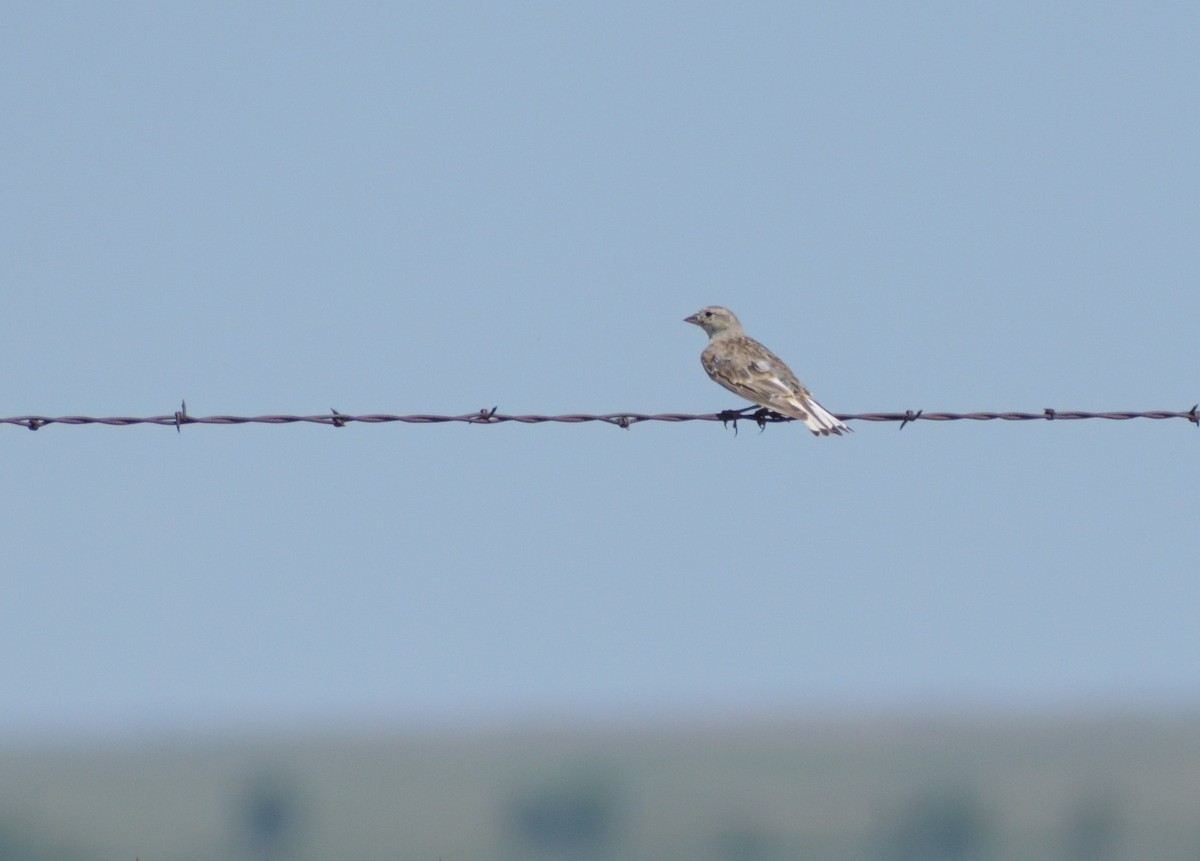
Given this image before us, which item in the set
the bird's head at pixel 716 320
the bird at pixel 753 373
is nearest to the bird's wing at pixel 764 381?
the bird at pixel 753 373

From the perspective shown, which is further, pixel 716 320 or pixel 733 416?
pixel 716 320

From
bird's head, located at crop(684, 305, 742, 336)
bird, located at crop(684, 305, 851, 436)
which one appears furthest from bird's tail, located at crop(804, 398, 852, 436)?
bird's head, located at crop(684, 305, 742, 336)

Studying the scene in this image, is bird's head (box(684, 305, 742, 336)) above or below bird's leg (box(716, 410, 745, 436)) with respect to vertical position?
above

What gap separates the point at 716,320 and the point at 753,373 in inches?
111

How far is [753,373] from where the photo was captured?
1366cm

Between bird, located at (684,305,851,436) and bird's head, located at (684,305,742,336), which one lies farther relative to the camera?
bird's head, located at (684,305,742,336)

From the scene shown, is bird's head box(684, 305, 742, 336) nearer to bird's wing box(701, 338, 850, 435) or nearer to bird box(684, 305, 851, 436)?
bird box(684, 305, 851, 436)

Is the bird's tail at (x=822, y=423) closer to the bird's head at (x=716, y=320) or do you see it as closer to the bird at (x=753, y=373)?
the bird at (x=753, y=373)

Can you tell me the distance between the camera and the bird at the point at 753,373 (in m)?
12.1

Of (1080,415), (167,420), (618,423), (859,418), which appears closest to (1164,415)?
(1080,415)

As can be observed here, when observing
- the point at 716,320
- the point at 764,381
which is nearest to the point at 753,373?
the point at 764,381

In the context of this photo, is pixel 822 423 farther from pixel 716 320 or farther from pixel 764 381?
pixel 716 320

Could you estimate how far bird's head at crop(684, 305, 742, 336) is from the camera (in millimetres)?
16344

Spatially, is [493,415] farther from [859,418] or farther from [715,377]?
[715,377]
